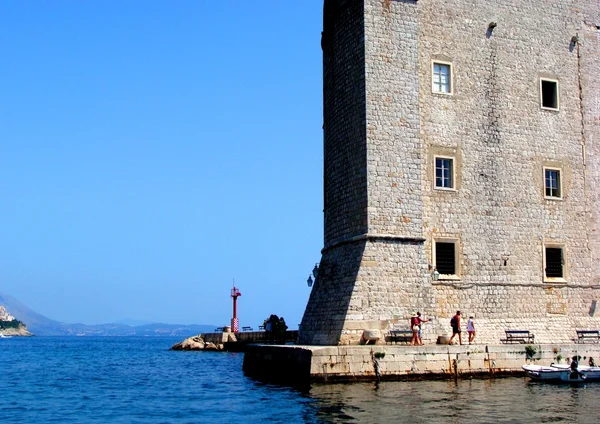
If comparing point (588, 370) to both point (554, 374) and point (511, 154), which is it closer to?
point (554, 374)

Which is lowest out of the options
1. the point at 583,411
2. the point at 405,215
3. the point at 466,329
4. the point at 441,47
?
the point at 583,411

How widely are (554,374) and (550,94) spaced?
10.6 meters

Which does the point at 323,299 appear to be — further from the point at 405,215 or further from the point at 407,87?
the point at 407,87

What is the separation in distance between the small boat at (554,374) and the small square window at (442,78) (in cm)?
946

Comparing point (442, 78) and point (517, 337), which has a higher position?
point (442, 78)

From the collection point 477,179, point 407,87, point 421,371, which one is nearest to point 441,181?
point 477,179

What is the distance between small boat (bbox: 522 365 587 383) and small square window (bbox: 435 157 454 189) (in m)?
6.45

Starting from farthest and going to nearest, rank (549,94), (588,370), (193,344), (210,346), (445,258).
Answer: (193,344), (210,346), (549,94), (445,258), (588,370)

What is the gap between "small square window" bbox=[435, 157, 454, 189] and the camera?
2494cm

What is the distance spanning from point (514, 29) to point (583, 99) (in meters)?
3.84

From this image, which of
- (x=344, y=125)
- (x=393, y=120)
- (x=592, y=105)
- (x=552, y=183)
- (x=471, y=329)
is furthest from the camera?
(x=592, y=105)

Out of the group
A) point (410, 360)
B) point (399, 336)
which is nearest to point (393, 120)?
point (399, 336)

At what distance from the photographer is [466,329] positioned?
23.6 m

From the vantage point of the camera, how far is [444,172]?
82.3ft
